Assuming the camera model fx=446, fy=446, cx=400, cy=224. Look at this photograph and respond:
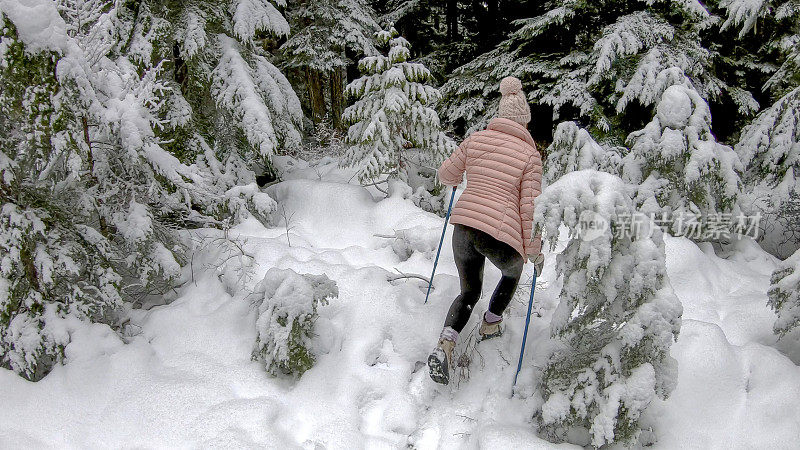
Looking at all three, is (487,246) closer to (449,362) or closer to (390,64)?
(449,362)

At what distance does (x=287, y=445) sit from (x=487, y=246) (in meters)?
1.95

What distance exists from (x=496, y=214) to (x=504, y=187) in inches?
8.7

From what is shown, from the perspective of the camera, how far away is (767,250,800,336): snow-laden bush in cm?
322

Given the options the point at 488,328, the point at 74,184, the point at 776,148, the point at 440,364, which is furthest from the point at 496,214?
the point at 776,148

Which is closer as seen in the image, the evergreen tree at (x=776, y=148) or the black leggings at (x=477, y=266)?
the black leggings at (x=477, y=266)

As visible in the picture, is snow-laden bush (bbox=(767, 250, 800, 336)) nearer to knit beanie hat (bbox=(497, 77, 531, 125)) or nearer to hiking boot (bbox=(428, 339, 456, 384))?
knit beanie hat (bbox=(497, 77, 531, 125))

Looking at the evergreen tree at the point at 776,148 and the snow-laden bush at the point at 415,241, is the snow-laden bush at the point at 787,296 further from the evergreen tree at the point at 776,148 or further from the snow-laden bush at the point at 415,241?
the snow-laden bush at the point at 415,241

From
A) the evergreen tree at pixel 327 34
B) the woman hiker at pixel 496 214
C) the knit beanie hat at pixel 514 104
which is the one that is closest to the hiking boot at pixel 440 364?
the woman hiker at pixel 496 214

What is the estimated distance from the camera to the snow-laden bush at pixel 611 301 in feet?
8.61

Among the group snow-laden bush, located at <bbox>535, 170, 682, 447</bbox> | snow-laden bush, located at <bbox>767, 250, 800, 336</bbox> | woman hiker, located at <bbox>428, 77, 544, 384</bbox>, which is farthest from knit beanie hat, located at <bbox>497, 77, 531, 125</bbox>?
snow-laden bush, located at <bbox>767, 250, 800, 336</bbox>

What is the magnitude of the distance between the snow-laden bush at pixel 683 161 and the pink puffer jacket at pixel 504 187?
1831mm

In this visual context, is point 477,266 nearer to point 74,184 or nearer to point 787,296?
point 787,296

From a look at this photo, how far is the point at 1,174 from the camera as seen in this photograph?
3.24 metres

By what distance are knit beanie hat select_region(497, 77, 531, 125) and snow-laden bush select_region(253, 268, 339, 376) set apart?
2098 millimetres
